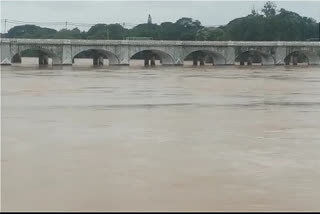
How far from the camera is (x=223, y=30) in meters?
95.6

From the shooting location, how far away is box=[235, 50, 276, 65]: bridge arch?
2897 inches

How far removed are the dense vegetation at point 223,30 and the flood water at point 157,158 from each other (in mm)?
70141

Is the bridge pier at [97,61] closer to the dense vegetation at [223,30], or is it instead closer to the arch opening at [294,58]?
the dense vegetation at [223,30]

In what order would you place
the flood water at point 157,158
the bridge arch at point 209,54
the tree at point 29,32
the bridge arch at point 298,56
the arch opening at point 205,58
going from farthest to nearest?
the tree at point 29,32
the bridge arch at point 298,56
the arch opening at point 205,58
the bridge arch at point 209,54
the flood water at point 157,158

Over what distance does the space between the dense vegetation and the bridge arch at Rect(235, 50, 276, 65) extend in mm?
4233

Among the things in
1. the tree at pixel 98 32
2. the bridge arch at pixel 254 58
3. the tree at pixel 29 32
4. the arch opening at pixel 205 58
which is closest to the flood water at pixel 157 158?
the arch opening at pixel 205 58

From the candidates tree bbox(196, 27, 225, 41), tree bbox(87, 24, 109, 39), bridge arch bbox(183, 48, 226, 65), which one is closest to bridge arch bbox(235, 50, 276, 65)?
bridge arch bbox(183, 48, 226, 65)

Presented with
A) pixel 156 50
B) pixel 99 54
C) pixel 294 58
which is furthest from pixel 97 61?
pixel 294 58

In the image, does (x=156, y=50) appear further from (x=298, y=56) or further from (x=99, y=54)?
(x=298, y=56)

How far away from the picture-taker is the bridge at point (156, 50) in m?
60.6

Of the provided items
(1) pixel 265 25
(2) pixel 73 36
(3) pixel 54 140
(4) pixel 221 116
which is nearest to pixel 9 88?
(4) pixel 221 116

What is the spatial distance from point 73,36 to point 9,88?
248ft

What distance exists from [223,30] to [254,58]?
41.7 feet

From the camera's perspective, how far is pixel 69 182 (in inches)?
304
